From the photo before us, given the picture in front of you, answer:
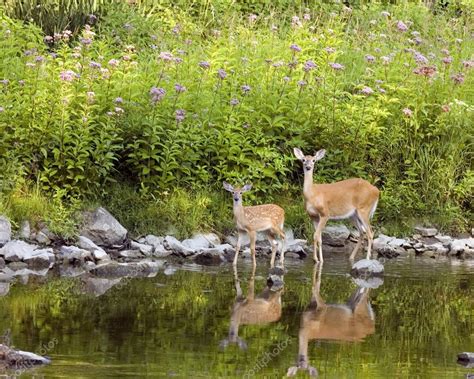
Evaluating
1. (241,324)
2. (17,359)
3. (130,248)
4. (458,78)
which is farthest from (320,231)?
(17,359)

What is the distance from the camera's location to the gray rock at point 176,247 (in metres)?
15.0

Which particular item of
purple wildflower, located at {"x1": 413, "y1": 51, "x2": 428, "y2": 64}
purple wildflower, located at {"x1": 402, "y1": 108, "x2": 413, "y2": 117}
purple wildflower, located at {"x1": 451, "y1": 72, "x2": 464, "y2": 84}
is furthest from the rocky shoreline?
purple wildflower, located at {"x1": 413, "y1": 51, "x2": 428, "y2": 64}

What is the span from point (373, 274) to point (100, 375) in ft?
21.1

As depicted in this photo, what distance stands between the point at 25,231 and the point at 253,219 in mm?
2730

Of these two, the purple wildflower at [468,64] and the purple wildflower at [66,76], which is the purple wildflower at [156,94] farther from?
the purple wildflower at [468,64]

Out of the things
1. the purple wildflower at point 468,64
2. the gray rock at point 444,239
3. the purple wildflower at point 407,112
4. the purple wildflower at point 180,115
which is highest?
the purple wildflower at point 468,64

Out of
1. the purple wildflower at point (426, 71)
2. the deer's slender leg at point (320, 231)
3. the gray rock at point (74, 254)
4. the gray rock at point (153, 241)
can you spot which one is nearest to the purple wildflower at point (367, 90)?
the purple wildflower at point (426, 71)

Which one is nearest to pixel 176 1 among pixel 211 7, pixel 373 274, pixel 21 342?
pixel 211 7

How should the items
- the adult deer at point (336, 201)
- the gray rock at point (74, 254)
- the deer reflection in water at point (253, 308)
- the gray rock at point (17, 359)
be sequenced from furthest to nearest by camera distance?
the adult deer at point (336, 201), the gray rock at point (74, 254), the deer reflection in water at point (253, 308), the gray rock at point (17, 359)

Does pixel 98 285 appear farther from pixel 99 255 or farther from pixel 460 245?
pixel 460 245

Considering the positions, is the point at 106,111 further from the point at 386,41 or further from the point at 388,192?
the point at 386,41

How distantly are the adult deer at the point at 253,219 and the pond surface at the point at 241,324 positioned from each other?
313 mm

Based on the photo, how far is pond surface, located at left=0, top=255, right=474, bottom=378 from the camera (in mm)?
8938

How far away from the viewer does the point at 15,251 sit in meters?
13.8
